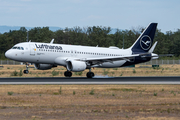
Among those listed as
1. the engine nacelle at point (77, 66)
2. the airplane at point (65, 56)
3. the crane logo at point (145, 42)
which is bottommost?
the engine nacelle at point (77, 66)

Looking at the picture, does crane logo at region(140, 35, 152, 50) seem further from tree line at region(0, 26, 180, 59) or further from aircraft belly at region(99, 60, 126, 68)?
tree line at region(0, 26, 180, 59)

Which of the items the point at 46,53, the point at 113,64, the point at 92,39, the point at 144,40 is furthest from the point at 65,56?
the point at 92,39

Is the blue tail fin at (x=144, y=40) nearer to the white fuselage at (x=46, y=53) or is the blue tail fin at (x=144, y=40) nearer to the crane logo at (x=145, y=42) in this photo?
the crane logo at (x=145, y=42)

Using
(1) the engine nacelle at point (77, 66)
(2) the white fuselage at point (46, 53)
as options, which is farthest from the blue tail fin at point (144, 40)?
(1) the engine nacelle at point (77, 66)

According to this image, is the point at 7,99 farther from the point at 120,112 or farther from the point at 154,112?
the point at 154,112

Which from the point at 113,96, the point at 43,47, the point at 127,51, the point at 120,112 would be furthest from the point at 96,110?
the point at 127,51

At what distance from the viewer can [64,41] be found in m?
130

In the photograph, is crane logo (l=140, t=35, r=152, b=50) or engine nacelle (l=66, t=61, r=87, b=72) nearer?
engine nacelle (l=66, t=61, r=87, b=72)

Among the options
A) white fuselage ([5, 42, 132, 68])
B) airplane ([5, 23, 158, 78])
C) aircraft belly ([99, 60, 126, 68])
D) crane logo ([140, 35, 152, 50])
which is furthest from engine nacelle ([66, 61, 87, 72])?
crane logo ([140, 35, 152, 50])

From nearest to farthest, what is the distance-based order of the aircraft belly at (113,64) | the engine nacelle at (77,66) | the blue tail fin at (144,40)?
the engine nacelle at (77,66) < the aircraft belly at (113,64) < the blue tail fin at (144,40)

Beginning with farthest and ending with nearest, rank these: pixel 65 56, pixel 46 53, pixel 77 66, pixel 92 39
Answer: pixel 92 39, pixel 65 56, pixel 46 53, pixel 77 66

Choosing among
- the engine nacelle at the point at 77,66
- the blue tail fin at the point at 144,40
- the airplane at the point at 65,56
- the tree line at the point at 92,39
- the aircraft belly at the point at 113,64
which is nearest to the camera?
the engine nacelle at the point at 77,66

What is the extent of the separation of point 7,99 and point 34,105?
3014mm

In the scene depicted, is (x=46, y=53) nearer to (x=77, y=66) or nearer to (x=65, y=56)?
(x=65, y=56)
